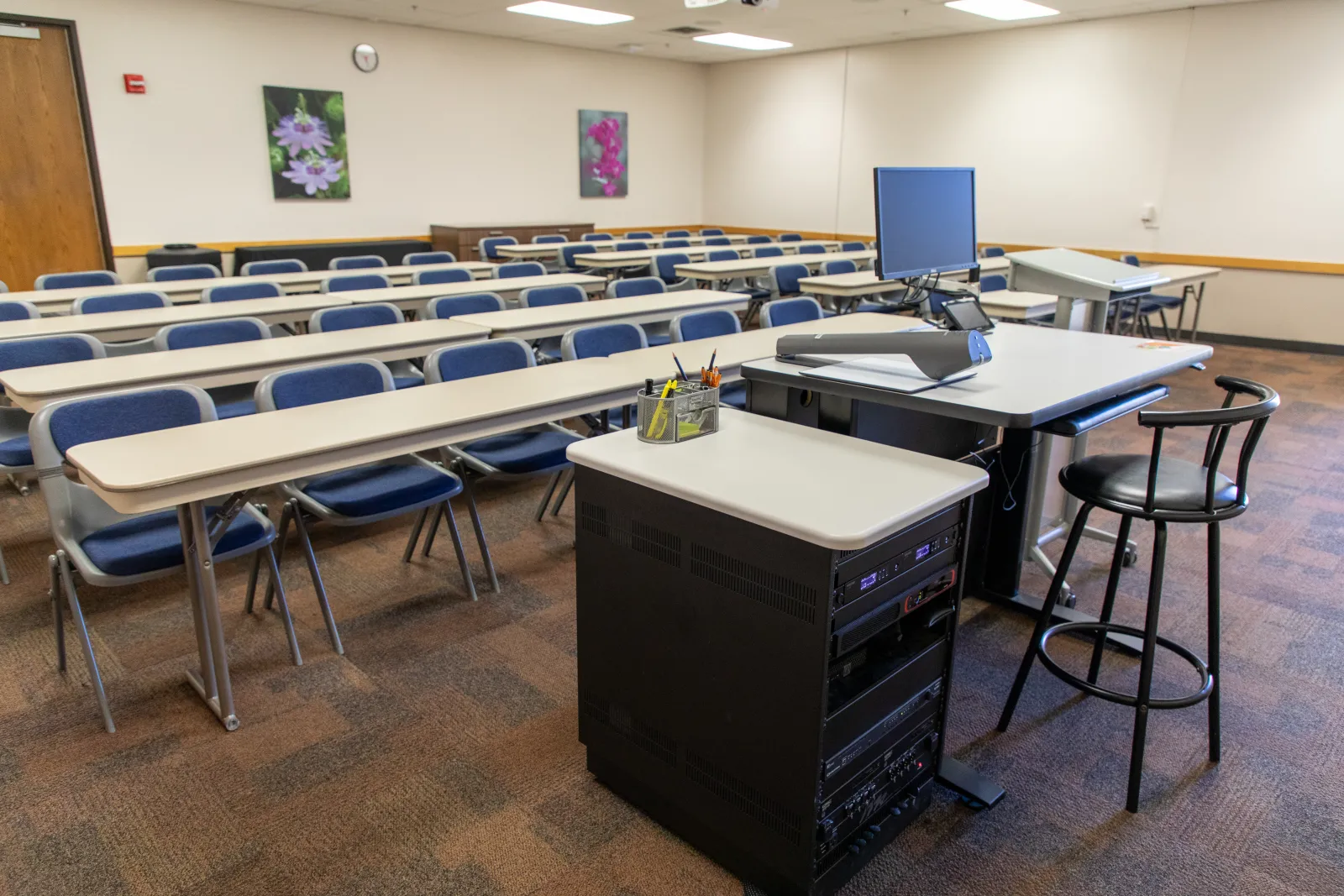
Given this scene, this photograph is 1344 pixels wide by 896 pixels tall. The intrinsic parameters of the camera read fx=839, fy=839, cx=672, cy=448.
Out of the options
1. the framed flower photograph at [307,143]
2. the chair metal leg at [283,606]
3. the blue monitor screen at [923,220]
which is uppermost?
the framed flower photograph at [307,143]

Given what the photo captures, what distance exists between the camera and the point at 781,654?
1.57 m

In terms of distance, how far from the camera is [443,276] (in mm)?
6004

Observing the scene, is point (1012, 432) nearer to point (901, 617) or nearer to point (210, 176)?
point (901, 617)

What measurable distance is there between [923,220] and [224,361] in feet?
8.82

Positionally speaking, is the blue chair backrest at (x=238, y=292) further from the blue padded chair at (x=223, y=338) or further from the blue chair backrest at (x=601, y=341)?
the blue chair backrest at (x=601, y=341)

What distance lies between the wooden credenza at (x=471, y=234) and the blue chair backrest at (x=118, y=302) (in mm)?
4421

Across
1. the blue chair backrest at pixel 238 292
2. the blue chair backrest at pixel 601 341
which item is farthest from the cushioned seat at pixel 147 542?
the blue chair backrest at pixel 238 292

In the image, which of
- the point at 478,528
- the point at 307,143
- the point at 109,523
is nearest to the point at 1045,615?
the point at 478,528

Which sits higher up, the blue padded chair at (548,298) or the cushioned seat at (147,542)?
the blue padded chair at (548,298)

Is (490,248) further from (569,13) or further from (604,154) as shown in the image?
(604,154)

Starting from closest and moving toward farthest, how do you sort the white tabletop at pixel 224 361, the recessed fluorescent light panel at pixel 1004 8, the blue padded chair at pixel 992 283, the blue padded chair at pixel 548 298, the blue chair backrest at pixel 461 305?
the white tabletop at pixel 224 361 → the blue chair backrest at pixel 461 305 → the blue padded chair at pixel 548 298 → the blue padded chair at pixel 992 283 → the recessed fluorescent light panel at pixel 1004 8

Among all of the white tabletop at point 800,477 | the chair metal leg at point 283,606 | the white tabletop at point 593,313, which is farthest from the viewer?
the white tabletop at point 593,313

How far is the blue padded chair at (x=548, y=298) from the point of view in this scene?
4973 millimetres

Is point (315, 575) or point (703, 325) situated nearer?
point (315, 575)
